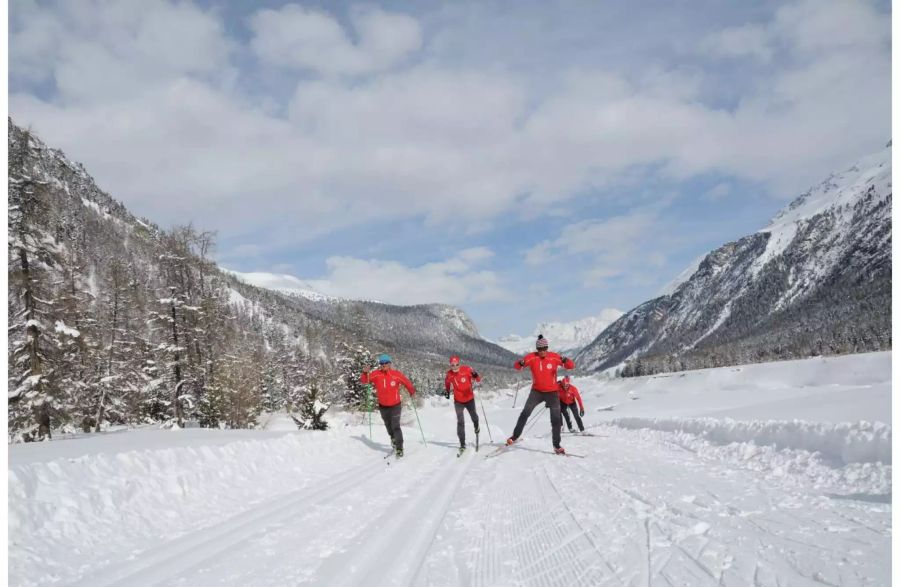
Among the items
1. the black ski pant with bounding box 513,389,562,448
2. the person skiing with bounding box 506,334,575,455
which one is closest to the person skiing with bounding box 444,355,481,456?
the black ski pant with bounding box 513,389,562,448

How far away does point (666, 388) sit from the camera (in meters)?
67.7

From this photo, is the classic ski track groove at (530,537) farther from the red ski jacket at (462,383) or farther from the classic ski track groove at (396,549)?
the red ski jacket at (462,383)

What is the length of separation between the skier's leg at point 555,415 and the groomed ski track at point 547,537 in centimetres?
306

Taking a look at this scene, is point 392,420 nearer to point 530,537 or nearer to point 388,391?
point 388,391

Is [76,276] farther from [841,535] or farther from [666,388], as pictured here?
[666,388]

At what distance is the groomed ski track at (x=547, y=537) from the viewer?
3412 mm

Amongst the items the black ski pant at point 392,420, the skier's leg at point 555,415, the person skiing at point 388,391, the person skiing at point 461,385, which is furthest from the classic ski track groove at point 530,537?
the person skiing at point 461,385

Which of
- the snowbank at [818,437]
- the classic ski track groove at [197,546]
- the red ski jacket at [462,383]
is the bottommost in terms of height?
the snowbank at [818,437]

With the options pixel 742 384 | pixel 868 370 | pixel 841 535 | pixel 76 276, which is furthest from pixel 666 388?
pixel 841 535

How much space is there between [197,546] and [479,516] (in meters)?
2.77

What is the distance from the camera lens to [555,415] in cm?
1029

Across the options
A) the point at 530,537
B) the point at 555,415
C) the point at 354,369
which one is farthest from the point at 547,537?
the point at 354,369

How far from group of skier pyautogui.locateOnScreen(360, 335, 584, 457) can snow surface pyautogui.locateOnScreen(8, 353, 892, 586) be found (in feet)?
4.96

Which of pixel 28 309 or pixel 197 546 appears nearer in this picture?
pixel 197 546
